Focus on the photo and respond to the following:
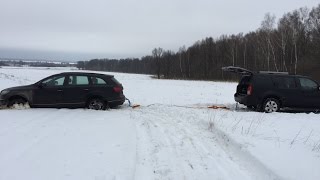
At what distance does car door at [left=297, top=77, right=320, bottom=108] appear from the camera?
52.2 feet

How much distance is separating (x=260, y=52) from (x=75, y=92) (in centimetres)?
6655

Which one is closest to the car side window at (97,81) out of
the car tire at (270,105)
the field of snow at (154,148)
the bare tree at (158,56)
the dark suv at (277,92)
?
the field of snow at (154,148)

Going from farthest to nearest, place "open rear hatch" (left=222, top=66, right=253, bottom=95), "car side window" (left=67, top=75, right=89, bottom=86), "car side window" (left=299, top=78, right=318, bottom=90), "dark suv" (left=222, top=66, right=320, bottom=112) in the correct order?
"car side window" (left=299, top=78, right=318, bottom=90), "open rear hatch" (left=222, top=66, right=253, bottom=95), "dark suv" (left=222, top=66, right=320, bottom=112), "car side window" (left=67, top=75, right=89, bottom=86)

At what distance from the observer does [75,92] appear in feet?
49.0

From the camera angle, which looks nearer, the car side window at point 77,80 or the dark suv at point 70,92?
the dark suv at point 70,92

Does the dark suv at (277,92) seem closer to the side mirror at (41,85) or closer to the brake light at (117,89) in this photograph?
the brake light at (117,89)

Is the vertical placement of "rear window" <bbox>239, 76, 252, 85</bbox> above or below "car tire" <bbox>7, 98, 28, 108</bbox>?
above

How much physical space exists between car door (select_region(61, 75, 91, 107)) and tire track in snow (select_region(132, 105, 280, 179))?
419cm

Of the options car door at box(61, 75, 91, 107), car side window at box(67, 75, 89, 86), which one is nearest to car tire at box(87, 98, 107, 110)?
car door at box(61, 75, 91, 107)

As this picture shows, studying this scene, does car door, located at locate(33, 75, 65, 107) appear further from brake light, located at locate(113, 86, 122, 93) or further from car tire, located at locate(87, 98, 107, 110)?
brake light, located at locate(113, 86, 122, 93)

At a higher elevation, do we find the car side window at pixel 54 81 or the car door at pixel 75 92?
the car side window at pixel 54 81

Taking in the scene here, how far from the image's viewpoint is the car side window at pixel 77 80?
15.1 meters

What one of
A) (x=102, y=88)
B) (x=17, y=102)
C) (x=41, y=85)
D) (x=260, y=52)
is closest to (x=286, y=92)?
(x=102, y=88)

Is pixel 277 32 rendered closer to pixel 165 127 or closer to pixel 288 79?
pixel 288 79
